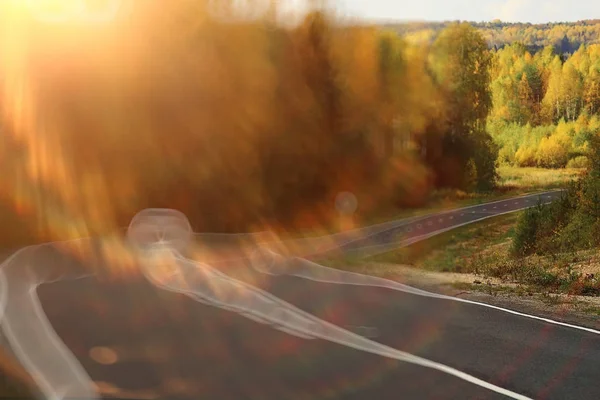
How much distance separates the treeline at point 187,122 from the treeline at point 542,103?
19.1 metres

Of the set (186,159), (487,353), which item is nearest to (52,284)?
(487,353)

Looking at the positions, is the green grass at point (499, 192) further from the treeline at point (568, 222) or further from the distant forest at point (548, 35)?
the distant forest at point (548, 35)

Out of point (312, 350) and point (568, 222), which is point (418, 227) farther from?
point (312, 350)

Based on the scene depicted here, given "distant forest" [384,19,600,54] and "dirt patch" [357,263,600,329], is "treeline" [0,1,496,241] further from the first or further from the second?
"distant forest" [384,19,600,54]

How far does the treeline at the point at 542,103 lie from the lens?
5447 centimetres

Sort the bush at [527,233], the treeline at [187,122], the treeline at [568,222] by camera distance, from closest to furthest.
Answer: the treeline at [568,222], the bush at [527,233], the treeline at [187,122]

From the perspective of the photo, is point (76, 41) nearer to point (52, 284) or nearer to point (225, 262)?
point (225, 262)

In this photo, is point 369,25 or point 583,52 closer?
point 369,25

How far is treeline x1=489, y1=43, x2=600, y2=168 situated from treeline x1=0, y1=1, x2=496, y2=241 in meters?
19.1

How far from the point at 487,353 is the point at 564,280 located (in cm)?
780

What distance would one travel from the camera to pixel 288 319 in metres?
9.17

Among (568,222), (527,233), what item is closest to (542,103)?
(527,233)

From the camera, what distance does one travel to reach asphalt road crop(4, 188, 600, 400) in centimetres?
590

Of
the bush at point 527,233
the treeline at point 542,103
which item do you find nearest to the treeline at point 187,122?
the bush at point 527,233
